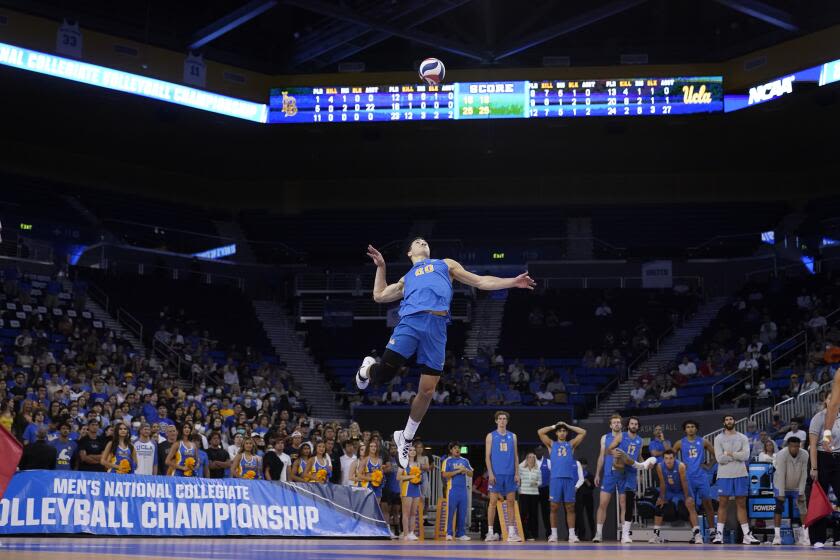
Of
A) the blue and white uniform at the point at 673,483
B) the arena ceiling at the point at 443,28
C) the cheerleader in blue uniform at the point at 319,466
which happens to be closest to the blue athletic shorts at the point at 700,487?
the blue and white uniform at the point at 673,483

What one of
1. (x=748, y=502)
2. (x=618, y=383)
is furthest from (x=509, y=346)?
(x=748, y=502)

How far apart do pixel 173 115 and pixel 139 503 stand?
61.1 feet

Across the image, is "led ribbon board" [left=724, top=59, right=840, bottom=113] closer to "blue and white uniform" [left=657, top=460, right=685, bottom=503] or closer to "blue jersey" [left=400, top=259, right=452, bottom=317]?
"blue and white uniform" [left=657, top=460, right=685, bottom=503]

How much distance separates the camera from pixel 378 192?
3994cm

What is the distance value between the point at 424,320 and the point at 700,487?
362 inches

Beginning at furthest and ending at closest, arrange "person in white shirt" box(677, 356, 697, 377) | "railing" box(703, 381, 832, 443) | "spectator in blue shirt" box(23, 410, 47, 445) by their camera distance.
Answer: "person in white shirt" box(677, 356, 697, 377), "railing" box(703, 381, 832, 443), "spectator in blue shirt" box(23, 410, 47, 445)

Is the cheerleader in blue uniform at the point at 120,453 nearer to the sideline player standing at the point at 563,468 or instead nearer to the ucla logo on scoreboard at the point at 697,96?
the sideline player standing at the point at 563,468

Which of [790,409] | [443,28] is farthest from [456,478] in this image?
[443,28]

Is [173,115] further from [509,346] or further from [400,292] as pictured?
[400,292]

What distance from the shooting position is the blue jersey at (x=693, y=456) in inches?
672

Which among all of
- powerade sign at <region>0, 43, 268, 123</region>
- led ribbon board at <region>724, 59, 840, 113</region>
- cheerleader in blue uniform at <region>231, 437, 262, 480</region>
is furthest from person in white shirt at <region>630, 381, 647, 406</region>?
cheerleader in blue uniform at <region>231, 437, 262, 480</region>

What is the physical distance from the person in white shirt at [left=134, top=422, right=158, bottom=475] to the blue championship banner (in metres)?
1.89

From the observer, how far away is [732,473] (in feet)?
53.9

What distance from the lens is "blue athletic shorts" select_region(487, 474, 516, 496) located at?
57.5 feet
